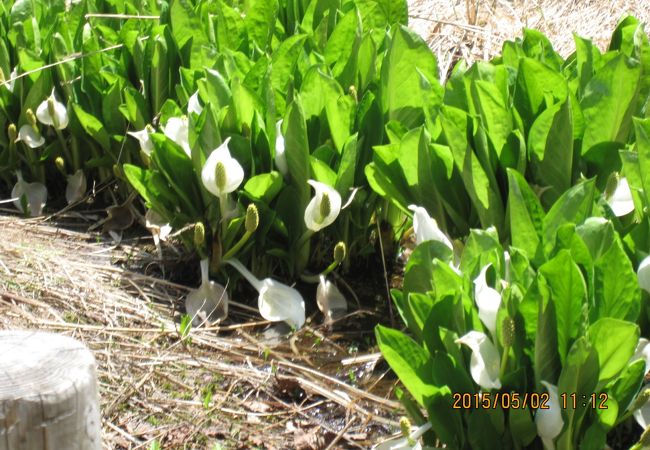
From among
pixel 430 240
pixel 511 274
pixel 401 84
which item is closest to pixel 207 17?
pixel 401 84

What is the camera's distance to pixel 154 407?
2.25 metres

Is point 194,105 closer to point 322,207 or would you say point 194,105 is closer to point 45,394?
point 322,207

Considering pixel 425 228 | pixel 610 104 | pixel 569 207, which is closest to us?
pixel 569 207

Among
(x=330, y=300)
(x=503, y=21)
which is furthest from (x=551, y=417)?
(x=503, y=21)

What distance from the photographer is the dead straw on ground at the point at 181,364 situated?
2180 mm

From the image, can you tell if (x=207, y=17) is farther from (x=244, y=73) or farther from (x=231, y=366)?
(x=231, y=366)

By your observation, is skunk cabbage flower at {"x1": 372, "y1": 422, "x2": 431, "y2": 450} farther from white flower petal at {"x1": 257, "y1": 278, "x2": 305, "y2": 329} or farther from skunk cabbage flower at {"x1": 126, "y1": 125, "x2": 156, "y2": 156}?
skunk cabbage flower at {"x1": 126, "y1": 125, "x2": 156, "y2": 156}

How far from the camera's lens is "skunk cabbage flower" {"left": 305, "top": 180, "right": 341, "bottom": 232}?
2361mm

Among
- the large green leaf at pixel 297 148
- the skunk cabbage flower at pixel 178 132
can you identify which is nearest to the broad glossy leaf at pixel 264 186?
the large green leaf at pixel 297 148

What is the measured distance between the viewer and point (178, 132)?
2602 millimetres

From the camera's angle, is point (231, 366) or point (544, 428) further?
point (231, 366)

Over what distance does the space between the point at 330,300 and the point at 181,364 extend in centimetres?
45

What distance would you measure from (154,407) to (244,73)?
1016 mm

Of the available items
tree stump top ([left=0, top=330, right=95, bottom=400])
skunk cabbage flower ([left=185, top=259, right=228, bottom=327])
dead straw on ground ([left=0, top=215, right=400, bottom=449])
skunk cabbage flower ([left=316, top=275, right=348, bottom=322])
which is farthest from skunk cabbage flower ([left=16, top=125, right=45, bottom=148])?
tree stump top ([left=0, top=330, right=95, bottom=400])
